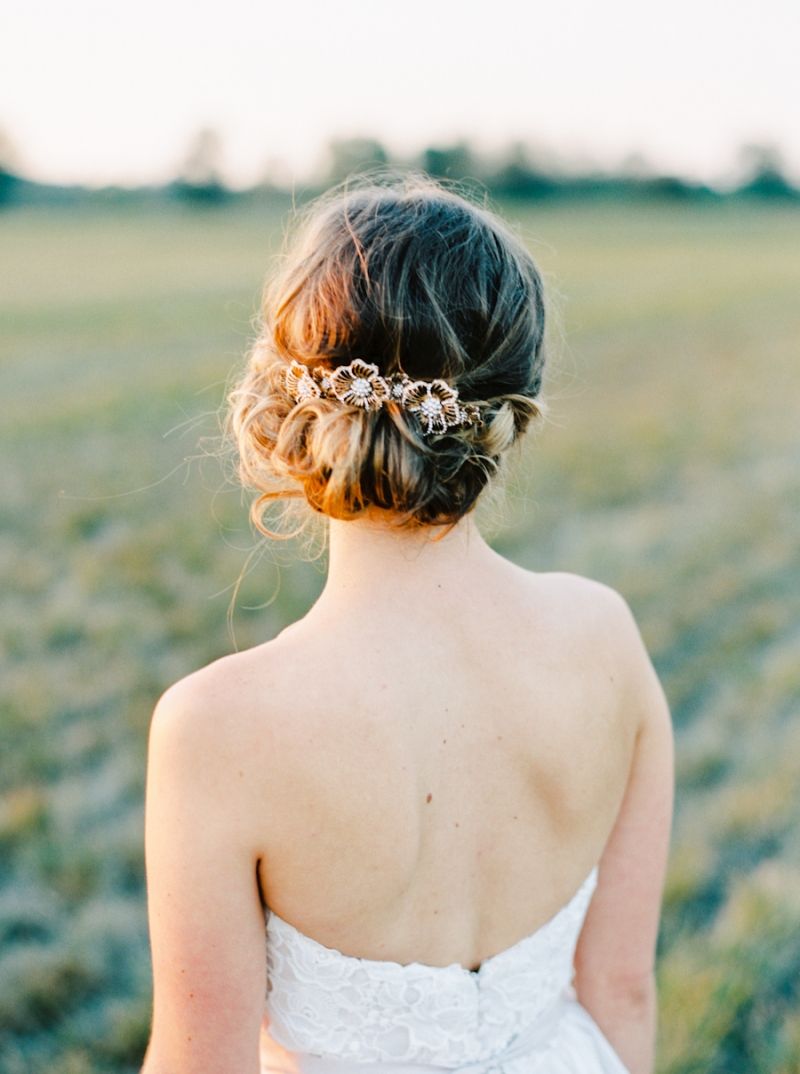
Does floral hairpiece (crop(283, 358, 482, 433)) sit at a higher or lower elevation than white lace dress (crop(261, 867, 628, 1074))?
higher

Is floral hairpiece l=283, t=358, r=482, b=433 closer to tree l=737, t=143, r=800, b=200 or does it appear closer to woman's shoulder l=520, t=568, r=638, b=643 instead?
woman's shoulder l=520, t=568, r=638, b=643

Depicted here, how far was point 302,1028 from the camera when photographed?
1593 millimetres

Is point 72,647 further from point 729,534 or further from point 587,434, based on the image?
point 587,434

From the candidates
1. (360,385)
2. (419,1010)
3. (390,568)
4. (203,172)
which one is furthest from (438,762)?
(203,172)

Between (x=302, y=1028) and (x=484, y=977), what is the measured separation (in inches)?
11.6

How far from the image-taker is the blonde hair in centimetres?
135

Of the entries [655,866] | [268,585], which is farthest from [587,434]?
[655,866]

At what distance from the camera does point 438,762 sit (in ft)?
4.75

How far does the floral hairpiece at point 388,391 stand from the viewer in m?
1.39

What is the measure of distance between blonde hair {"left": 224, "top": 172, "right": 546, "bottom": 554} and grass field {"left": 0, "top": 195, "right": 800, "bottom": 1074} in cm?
36

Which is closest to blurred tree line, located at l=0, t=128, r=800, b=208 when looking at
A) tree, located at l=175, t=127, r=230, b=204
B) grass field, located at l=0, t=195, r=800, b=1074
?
tree, located at l=175, t=127, r=230, b=204

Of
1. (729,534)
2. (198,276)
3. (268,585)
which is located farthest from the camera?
(198,276)

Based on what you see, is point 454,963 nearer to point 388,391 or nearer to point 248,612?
point 388,391

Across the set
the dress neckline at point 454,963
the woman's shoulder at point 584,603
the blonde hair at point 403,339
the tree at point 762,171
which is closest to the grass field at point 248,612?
the woman's shoulder at point 584,603
